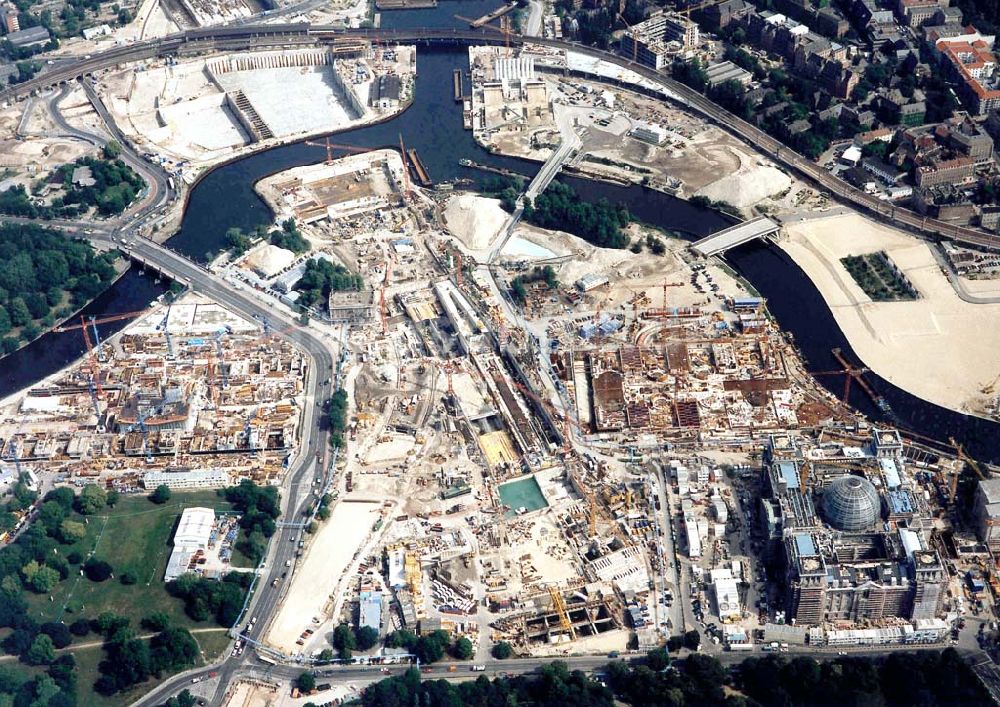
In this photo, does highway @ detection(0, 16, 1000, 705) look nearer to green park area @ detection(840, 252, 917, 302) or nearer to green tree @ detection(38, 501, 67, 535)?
green park area @ detection(840, 252, 917, 302)

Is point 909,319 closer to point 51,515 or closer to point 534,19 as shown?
point 51,515

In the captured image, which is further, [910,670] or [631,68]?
[631,68]

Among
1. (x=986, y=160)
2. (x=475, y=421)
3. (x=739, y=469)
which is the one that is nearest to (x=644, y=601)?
(x=739, y=469)

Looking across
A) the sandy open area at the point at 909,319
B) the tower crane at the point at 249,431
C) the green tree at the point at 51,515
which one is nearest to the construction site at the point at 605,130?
the sandy open area at the point at 909,319

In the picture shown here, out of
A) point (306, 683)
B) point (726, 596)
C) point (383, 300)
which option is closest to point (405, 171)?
point (383, 300)

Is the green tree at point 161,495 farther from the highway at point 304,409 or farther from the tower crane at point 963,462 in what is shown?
the tower crane at point 963,462

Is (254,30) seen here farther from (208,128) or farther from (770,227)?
(770,227)
